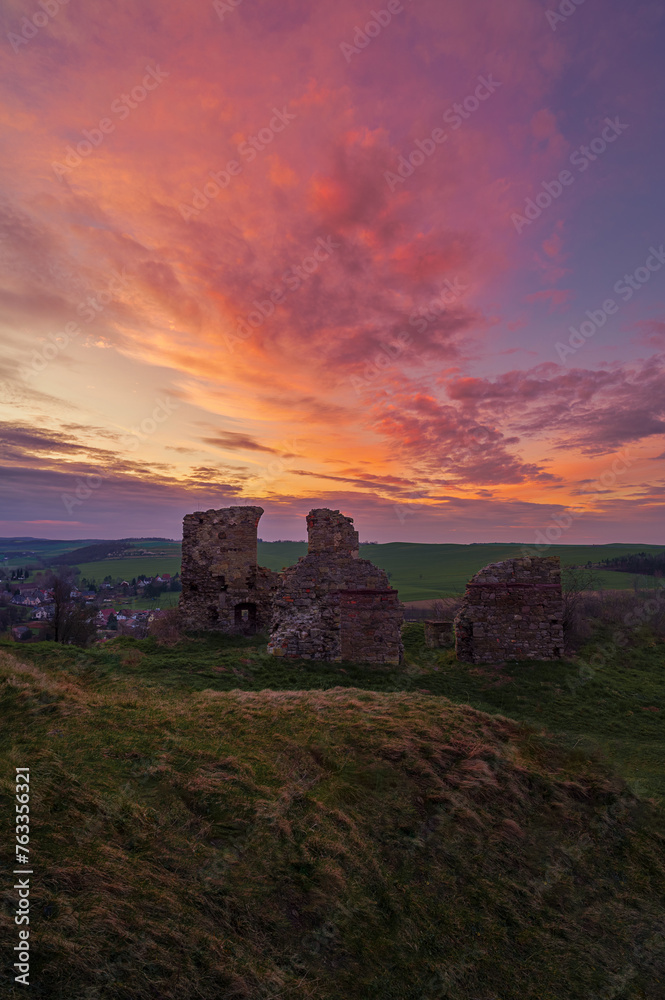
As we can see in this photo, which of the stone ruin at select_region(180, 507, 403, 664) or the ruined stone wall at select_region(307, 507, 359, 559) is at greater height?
the ruined stone wall at select_region(307, 507, 359, 559)

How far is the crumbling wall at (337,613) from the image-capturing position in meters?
15.1

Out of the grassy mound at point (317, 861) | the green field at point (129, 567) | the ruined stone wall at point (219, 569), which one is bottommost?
the green field at point (129, 567)

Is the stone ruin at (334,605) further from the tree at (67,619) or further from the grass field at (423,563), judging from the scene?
the grass field at (423,563)

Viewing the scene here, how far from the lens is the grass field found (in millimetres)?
66375

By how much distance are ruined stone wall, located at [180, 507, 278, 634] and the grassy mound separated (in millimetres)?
12645

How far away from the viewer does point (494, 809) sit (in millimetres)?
6430

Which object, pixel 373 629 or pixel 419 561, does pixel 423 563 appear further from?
pixel 373 629

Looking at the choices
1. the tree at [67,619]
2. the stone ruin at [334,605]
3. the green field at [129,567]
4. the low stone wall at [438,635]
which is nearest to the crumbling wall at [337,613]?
the stone ruin at [334,605]

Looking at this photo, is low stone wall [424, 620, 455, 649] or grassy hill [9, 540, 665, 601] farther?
grassy hill [9, 540, 665, 601]

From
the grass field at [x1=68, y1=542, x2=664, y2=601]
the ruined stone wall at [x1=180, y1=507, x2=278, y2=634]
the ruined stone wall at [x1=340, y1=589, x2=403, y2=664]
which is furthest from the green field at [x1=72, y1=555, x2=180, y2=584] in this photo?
the ruined stone wall at [x1=340, y1=589, x2=403, y2=664]

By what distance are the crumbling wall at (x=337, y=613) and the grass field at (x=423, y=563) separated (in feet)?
151

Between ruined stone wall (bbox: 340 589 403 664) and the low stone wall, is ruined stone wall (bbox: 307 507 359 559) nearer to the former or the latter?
ruined stone wall (bbox: 340 589 403 664)

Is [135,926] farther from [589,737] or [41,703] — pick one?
[589,737]

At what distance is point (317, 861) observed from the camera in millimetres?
4895
